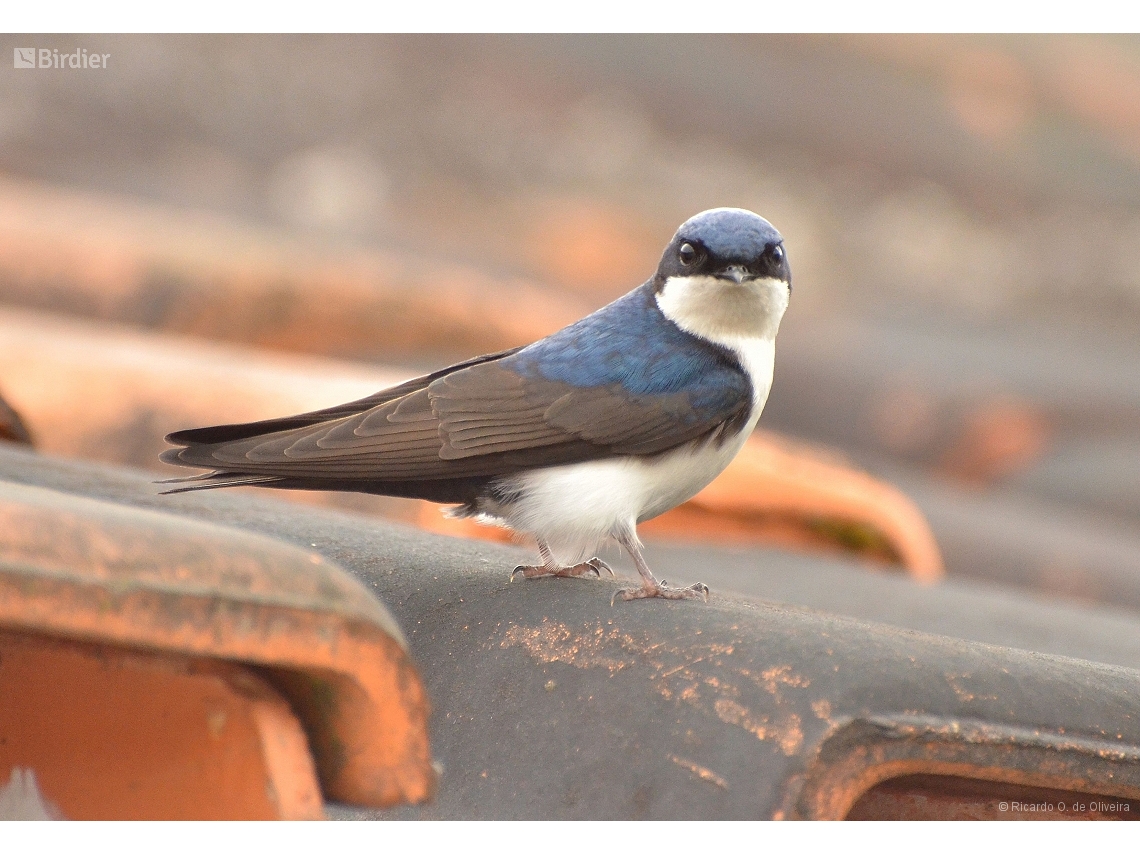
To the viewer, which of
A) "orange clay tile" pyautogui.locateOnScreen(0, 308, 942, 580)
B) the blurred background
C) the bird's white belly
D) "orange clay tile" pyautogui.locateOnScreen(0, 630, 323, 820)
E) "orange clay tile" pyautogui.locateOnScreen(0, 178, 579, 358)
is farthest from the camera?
the blurred background

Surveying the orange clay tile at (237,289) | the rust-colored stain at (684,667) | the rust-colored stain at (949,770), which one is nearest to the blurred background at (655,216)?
the orange clay tile at (237,289)

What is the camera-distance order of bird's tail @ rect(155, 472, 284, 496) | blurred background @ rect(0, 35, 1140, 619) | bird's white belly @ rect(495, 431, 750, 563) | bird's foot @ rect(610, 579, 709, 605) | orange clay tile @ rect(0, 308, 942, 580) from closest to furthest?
bird's foot @ rect(610, 579, 709, 605) → bird's tail @ rect(155, 472, 284, 496) → bird's white belly @ rect(495, 431, 750, 563) → orange clay tile @ rect(0, 308, 942, 580) → blurred background @ rect(0, 35, 1140, 619)

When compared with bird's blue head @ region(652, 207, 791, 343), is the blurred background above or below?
above

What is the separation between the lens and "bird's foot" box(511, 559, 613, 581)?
7.78 feet

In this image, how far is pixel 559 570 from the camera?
2416 millimetres

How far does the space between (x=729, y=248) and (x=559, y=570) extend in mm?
737

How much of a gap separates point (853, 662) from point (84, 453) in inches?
118

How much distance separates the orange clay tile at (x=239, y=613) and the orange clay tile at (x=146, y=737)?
3 centimetres

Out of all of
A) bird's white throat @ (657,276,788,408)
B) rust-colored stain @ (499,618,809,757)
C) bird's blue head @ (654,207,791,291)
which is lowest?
rust-colored stain @ (499,618,809,757)

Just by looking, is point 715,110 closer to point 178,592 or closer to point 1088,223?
point 1088,223

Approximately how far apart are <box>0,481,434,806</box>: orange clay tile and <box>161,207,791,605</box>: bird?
102cm

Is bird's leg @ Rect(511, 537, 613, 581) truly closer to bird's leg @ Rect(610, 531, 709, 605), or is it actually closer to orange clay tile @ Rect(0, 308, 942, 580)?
bird's leg @ Rect(610, 531, 709, 605)

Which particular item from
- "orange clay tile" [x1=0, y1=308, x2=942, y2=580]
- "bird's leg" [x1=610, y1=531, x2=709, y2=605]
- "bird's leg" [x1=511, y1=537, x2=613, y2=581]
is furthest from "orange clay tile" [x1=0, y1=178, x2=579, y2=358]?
"bird's leg" [x1=610, y1=531, x2=709, y2=605]

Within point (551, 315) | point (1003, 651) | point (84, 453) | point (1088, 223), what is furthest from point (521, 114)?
point (1003, 651)
